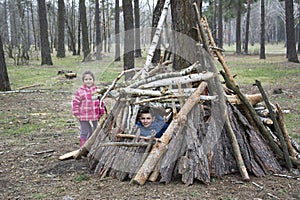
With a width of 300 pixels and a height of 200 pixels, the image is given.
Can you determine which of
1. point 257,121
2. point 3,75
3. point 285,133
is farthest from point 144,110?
point 3,75

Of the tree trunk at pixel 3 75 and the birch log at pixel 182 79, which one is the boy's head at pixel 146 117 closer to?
the birch log at pixel 182 79

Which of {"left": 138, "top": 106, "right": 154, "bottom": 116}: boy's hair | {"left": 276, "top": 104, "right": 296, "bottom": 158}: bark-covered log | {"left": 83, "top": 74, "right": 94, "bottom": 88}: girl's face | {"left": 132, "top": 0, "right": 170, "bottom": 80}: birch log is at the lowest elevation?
{"left": 276, "top": 104, "right": 296, "bottom": 158}: bark-covered log

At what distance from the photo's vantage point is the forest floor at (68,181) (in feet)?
12.3

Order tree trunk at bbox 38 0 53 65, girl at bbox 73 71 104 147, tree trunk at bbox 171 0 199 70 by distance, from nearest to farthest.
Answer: tree trunk at bbox 171 0 199 70, girl at bbox 73 71 104 147, tree trunk at bbox 38 0 53 65

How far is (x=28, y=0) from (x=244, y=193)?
37.6 m

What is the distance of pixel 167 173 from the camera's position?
3934 mm

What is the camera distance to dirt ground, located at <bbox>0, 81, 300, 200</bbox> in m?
3.73

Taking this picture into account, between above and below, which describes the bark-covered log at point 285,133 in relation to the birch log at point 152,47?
below

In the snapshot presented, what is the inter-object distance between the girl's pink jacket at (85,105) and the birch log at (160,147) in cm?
143

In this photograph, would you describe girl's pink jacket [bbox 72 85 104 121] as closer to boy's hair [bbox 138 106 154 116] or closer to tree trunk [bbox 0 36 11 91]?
boy's hair [bbox 138 106 154 116]

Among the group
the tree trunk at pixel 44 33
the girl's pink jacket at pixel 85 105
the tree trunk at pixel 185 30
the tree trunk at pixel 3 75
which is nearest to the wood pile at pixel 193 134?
the tree trunk at pixel 185 30

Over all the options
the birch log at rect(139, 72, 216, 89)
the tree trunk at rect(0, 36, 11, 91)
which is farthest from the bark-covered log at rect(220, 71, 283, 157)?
the tree trunk at rect(0, 36, 11, 91)

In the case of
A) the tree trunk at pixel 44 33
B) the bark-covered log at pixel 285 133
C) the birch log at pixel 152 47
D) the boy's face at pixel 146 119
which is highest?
the tree trunk at pixel 44 33

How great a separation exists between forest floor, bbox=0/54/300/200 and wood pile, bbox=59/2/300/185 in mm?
110
